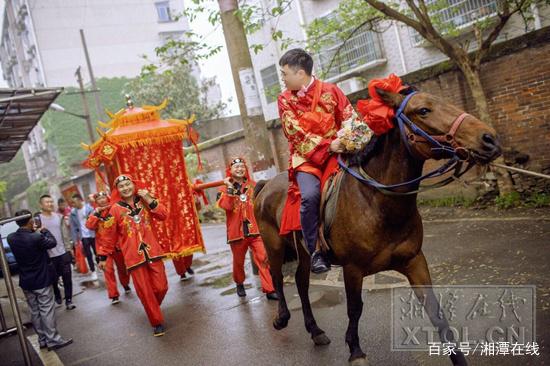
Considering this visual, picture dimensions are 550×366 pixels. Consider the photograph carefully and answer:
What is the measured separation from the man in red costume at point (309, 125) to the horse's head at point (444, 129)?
2.27 ft

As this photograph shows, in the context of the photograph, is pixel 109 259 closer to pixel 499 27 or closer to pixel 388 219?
pixel 388 219

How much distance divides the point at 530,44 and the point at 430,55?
22.6 ft

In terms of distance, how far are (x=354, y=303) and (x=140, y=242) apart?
3.32 m

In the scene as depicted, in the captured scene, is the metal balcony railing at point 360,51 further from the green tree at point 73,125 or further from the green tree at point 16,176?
the green tree at point 16,176

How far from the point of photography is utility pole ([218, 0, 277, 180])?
25.0 ft

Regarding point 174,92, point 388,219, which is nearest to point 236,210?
point 388,219

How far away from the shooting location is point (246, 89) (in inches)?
303

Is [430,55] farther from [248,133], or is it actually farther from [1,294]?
[1,294]

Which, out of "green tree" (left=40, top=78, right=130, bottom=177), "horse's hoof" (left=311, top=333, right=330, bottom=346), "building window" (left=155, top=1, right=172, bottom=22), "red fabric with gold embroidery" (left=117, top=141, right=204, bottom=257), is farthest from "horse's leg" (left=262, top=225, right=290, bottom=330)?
"building window" (left=155, top=1, right=172, bottom=22)

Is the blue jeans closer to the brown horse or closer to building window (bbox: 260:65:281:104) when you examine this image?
the brown horse

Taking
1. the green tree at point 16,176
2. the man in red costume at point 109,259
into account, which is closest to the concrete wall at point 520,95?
the man in red costume at point 109,259

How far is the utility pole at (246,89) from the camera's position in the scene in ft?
25.0

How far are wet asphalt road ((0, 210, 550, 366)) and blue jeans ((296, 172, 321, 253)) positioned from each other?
3.67ft

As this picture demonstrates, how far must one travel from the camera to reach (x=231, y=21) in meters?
7.59
